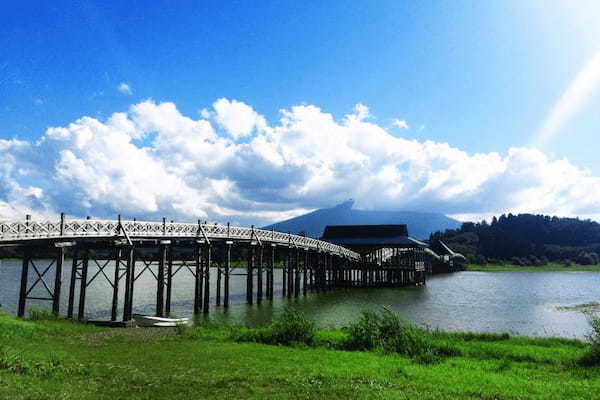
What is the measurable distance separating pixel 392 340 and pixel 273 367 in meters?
6.59

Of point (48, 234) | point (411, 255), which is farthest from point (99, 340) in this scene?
point (411, 255)

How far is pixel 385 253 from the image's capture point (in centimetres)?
8994

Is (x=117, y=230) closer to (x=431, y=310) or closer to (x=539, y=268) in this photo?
(x=431, y=310)

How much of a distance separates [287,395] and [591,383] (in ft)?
31.6

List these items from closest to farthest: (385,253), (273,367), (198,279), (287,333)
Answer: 1. (273,367)
2. (287,333)
3. (198,279)
4. (385,253)

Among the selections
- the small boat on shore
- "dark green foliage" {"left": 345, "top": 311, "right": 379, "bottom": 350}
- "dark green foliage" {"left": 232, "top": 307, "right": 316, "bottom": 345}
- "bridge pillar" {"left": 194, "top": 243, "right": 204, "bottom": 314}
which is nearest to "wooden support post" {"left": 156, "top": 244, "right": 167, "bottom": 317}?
"bridge pillar" {"left": 194, "top": 243, "right": 204, "bottom": 314}

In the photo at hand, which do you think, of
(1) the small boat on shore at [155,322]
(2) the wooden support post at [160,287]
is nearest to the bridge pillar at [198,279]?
(2) the wooden support post at [160,287]

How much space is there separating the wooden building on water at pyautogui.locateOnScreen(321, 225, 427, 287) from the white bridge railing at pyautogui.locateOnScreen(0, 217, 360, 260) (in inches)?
1331

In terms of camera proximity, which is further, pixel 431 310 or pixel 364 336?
pixel 431 310

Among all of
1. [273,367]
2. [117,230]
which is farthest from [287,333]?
[117,230]

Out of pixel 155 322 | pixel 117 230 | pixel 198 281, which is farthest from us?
pixel 198 281

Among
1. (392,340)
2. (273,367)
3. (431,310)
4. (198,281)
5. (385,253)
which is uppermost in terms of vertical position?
(385,253)

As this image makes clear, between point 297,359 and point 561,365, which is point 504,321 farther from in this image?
point 297,359

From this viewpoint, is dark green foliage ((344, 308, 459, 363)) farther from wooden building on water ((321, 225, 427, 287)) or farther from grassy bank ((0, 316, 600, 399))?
wooden building on water ((321, 225, 427, 287))
